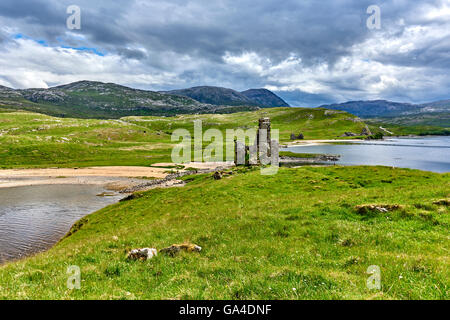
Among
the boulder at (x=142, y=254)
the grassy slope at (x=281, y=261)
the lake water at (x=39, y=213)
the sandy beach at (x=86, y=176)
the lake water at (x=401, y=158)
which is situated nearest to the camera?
the grassy slope at (x=281, y=261)

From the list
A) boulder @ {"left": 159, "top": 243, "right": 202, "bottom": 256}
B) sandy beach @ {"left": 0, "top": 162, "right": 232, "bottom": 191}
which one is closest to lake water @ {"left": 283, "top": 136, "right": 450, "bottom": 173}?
sandy beach @ {"left": 0, "top": 162, "right": 232, "bottom": 191}

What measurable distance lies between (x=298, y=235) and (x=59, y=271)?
12490 mm

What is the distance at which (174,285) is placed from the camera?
8.66 m

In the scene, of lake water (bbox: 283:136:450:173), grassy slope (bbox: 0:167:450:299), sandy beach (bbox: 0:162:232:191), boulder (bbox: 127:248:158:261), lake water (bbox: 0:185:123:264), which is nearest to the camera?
grassy slope (bbox: 0:167:450:299)

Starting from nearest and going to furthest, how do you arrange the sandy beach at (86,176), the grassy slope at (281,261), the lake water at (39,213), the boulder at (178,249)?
the grassy slope at (281,261) → the boulder at (178,249) → the lake water at (39,213) → the sandy beach at (86,176)

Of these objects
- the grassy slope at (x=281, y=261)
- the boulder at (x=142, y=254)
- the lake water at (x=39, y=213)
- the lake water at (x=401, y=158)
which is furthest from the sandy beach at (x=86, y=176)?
the lake water at (x=401, y=158)

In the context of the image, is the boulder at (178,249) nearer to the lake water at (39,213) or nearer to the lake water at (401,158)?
the lake water at (39,213)

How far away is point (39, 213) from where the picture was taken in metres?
44.8

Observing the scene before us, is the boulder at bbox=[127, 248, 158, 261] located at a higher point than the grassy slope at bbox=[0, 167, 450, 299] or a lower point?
lower

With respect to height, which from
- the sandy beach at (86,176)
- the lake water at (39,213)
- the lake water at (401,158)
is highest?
the lake water at (401,158)

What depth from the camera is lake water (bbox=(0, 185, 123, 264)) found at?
102ft

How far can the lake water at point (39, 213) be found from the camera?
30953mm

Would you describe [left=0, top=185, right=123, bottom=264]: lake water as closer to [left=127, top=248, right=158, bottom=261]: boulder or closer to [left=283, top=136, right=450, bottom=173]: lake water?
[left=127, top=248, right=158, bottom=261]: boulder

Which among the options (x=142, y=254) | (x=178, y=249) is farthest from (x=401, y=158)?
(x=142, y=254)
